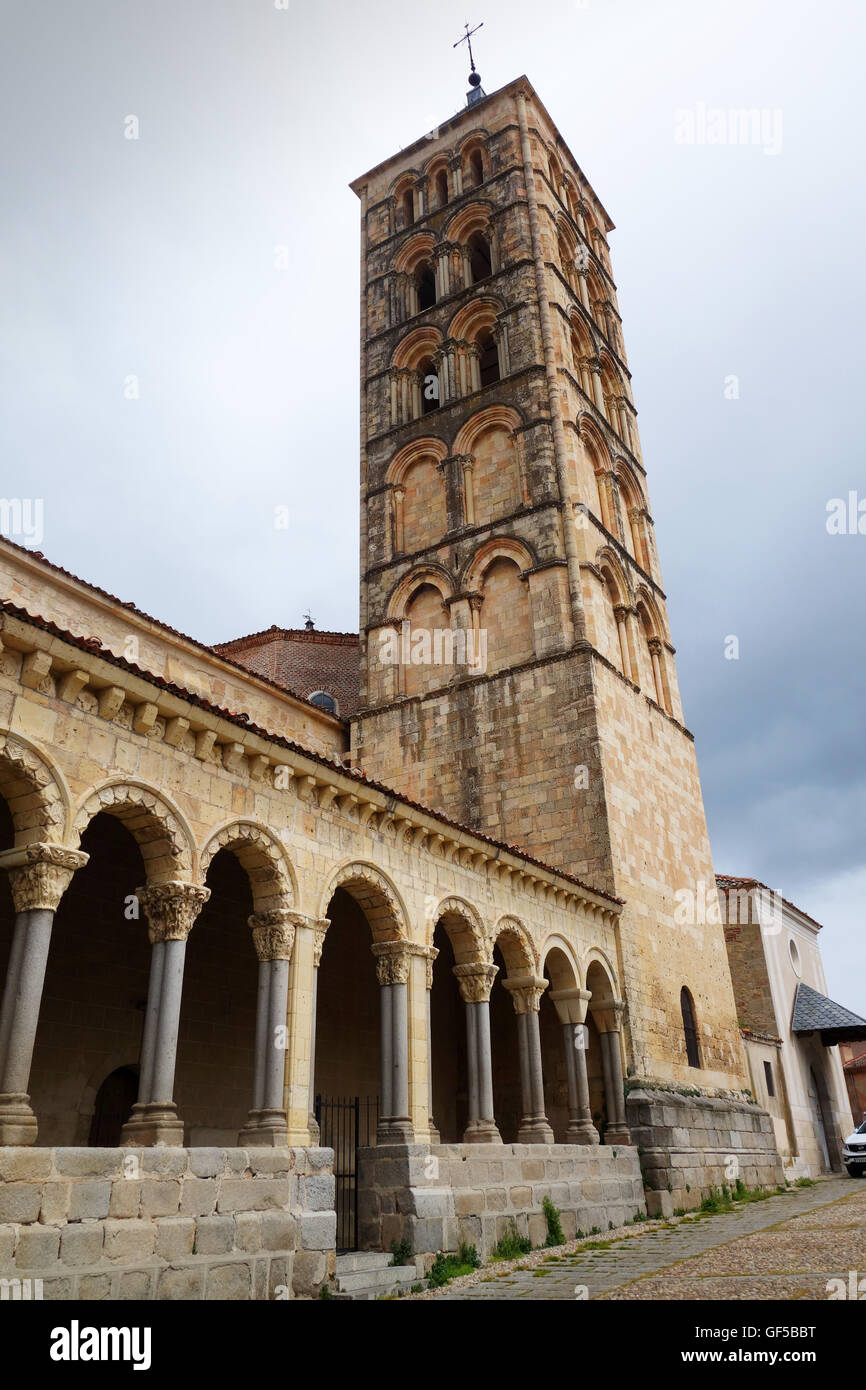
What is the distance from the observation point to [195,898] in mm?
8680

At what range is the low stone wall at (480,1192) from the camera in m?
10.0

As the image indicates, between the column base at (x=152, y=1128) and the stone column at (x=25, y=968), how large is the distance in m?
0.89

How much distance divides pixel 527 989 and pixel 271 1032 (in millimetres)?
5419

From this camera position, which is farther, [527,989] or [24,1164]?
[527,989]

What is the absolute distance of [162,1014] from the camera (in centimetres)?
826

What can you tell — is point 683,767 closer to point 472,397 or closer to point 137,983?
point 472,397

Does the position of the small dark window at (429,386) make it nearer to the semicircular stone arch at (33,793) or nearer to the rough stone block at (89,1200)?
the semicircular stone arch at (33,793)

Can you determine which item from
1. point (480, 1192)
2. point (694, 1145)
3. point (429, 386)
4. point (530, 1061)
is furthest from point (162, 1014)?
point (429, 386)

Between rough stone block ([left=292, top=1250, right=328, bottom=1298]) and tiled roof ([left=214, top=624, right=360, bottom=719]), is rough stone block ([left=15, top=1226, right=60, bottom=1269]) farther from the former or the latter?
tiled roof ([left=214, top=624, right=360, bottom=719])

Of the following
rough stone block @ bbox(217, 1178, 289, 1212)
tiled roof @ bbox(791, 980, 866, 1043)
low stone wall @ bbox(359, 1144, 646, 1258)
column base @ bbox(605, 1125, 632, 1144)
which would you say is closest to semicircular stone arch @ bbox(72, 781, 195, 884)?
rough stone block @ bbox(217, 1178, 289, 1212)

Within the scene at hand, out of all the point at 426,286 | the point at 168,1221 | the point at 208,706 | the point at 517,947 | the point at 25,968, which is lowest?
the point at 168,1221

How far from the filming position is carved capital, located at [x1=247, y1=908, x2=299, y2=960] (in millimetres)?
9648

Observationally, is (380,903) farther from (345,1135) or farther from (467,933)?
(345,1135)

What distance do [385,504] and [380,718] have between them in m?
5.32
